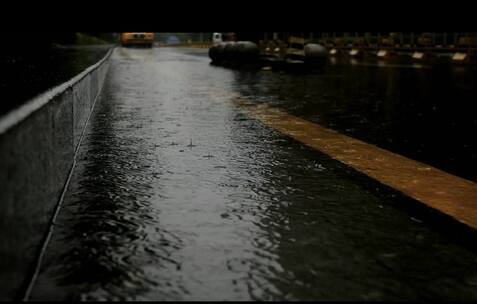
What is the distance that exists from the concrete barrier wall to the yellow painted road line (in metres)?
2.20

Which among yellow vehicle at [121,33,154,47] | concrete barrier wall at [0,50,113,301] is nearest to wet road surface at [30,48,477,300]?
concrete barrier wall at [0,50,113,301]

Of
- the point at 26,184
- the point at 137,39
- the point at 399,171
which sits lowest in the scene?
the point at 399,171

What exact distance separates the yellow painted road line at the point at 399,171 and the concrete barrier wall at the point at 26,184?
2.20 m

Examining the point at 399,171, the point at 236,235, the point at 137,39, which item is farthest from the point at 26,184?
the point at 137,39

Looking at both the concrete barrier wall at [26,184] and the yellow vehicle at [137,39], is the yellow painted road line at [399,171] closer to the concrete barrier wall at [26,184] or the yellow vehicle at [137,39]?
the concrete barrier wall at [26,184]

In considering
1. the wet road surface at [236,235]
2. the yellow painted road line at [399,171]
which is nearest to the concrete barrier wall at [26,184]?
the wet road surface at [236,235]

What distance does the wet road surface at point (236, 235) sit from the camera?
2385 millimetres

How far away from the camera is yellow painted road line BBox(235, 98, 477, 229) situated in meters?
3.78

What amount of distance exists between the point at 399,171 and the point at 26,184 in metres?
3.17

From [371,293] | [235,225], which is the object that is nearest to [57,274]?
[235,225]

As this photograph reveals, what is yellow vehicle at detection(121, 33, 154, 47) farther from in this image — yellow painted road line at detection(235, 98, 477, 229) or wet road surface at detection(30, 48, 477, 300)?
wet road surface at detection(30, 48, 477, 300)

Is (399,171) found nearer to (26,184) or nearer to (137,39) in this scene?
(26,184)

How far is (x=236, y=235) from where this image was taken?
3.04 m

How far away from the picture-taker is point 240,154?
5.36m
